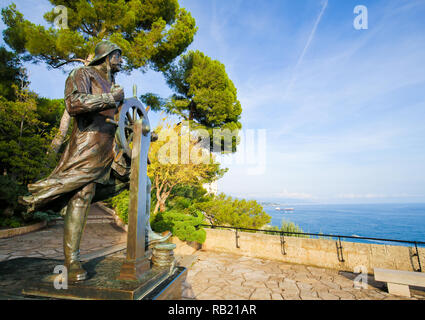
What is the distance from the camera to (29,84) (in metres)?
8.85

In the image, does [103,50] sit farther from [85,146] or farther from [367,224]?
[367,224]

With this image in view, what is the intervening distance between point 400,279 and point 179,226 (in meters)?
5.76

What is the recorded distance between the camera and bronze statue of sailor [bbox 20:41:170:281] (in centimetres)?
166

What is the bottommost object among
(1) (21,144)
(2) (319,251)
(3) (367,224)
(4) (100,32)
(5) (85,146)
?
(3) (367,224)

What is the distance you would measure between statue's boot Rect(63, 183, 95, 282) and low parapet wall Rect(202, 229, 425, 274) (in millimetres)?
6468

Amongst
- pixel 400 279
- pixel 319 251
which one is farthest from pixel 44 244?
pixel 400 279

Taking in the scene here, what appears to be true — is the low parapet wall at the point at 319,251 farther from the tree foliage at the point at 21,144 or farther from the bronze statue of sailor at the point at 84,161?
the tree foliage at the point at 21,144

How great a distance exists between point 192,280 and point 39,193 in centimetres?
438

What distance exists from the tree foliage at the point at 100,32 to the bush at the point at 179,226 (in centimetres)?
783

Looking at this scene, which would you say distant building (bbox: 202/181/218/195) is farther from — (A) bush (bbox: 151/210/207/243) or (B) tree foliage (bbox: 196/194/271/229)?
(A) bush (bbox: 151/210/207/243)

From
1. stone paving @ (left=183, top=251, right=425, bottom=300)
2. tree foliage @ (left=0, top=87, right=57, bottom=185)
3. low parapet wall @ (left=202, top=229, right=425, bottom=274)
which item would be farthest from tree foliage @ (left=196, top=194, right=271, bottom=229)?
tree foliage @ (left=0, top=87, right=57, bottom=185)

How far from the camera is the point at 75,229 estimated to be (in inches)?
67.0

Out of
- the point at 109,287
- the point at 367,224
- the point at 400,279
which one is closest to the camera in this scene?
the point at 109,287
